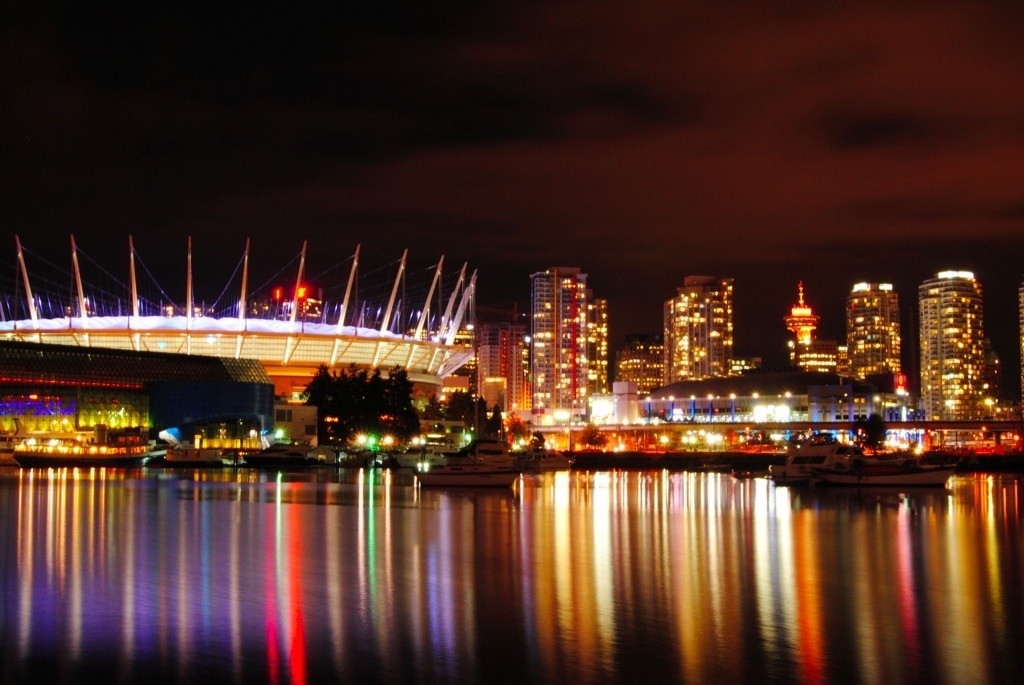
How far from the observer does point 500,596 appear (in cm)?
2217

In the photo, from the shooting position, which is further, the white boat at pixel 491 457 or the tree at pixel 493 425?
the tree at pixel 493 425

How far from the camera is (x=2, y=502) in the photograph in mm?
44531

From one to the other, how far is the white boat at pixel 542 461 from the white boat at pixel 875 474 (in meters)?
33.3

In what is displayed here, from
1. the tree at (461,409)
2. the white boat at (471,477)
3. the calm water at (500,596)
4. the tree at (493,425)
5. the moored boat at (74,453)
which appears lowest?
the calm water at (500,596)

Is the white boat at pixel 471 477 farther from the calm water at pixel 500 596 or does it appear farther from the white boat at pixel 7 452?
the white boat at pixel 7 452

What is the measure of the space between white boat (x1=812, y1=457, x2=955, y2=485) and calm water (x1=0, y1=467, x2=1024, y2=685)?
19.2 meters

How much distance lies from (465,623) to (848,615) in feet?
20.6

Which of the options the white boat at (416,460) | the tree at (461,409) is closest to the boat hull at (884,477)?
the white boat at (416,460)

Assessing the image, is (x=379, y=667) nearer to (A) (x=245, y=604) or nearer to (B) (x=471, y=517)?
(A) (x=245, y=604)

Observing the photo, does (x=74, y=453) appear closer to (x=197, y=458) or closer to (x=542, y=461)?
(x=197, y=458)

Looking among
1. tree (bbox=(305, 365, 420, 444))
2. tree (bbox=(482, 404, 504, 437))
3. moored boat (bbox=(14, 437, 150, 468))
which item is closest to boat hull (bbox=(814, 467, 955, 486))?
tree (bbox=(305, 365, 420, 444))

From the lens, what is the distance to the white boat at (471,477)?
5919cm

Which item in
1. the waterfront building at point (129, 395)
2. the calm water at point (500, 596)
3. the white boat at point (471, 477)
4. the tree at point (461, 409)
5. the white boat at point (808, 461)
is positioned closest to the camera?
the calm water at point (500, 596)

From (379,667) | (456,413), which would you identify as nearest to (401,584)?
(379,667)
